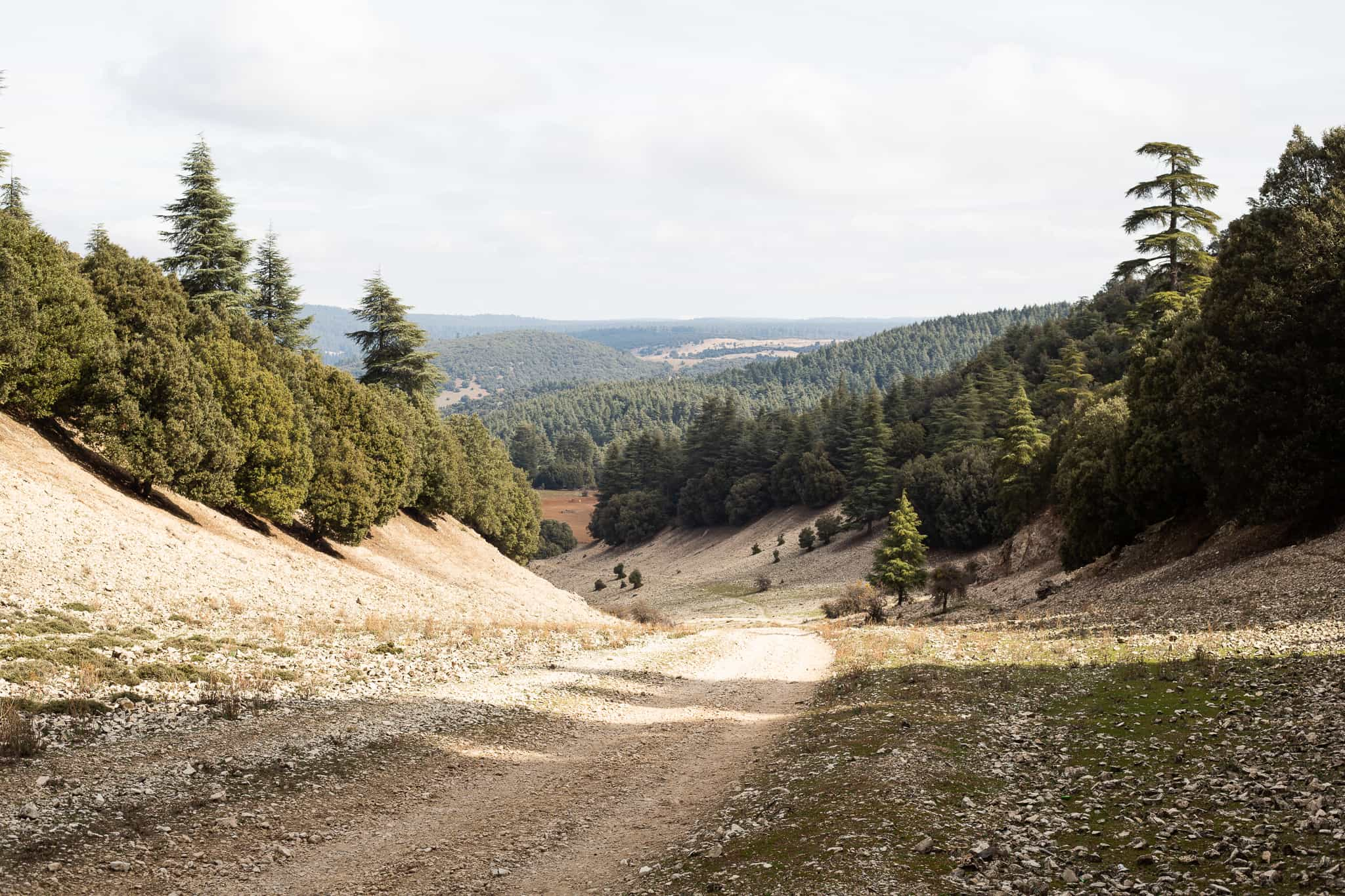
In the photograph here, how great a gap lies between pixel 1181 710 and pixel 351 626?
21938mm

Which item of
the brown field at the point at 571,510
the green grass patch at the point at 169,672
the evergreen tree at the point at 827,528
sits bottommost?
the brown field at the point at 571,510

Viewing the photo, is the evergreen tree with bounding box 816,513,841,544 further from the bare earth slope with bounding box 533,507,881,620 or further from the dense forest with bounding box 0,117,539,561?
the dense forest with bounding box 0,117,539,561

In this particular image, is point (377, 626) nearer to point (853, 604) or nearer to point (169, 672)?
point (169, 672)

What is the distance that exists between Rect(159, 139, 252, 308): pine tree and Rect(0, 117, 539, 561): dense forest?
0.09 meters

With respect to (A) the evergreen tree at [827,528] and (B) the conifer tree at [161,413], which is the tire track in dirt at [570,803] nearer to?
(B) the conifer tree at [161,413]

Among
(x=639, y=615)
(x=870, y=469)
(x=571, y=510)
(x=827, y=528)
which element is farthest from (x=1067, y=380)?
(x=571, y=510)

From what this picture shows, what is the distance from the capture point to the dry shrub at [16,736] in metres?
11.9

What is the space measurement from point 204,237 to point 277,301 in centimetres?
930

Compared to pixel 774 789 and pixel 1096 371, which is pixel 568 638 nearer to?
pixel 774 789

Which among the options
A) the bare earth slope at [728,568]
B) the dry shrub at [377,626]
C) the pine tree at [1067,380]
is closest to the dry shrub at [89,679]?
the dry shrub at [377,626]

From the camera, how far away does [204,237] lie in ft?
181

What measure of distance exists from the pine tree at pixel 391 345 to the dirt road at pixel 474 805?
5344 cm

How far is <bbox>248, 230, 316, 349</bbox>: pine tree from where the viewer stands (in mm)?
62562

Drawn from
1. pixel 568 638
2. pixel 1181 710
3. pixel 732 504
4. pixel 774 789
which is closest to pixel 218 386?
pixel 568 638
